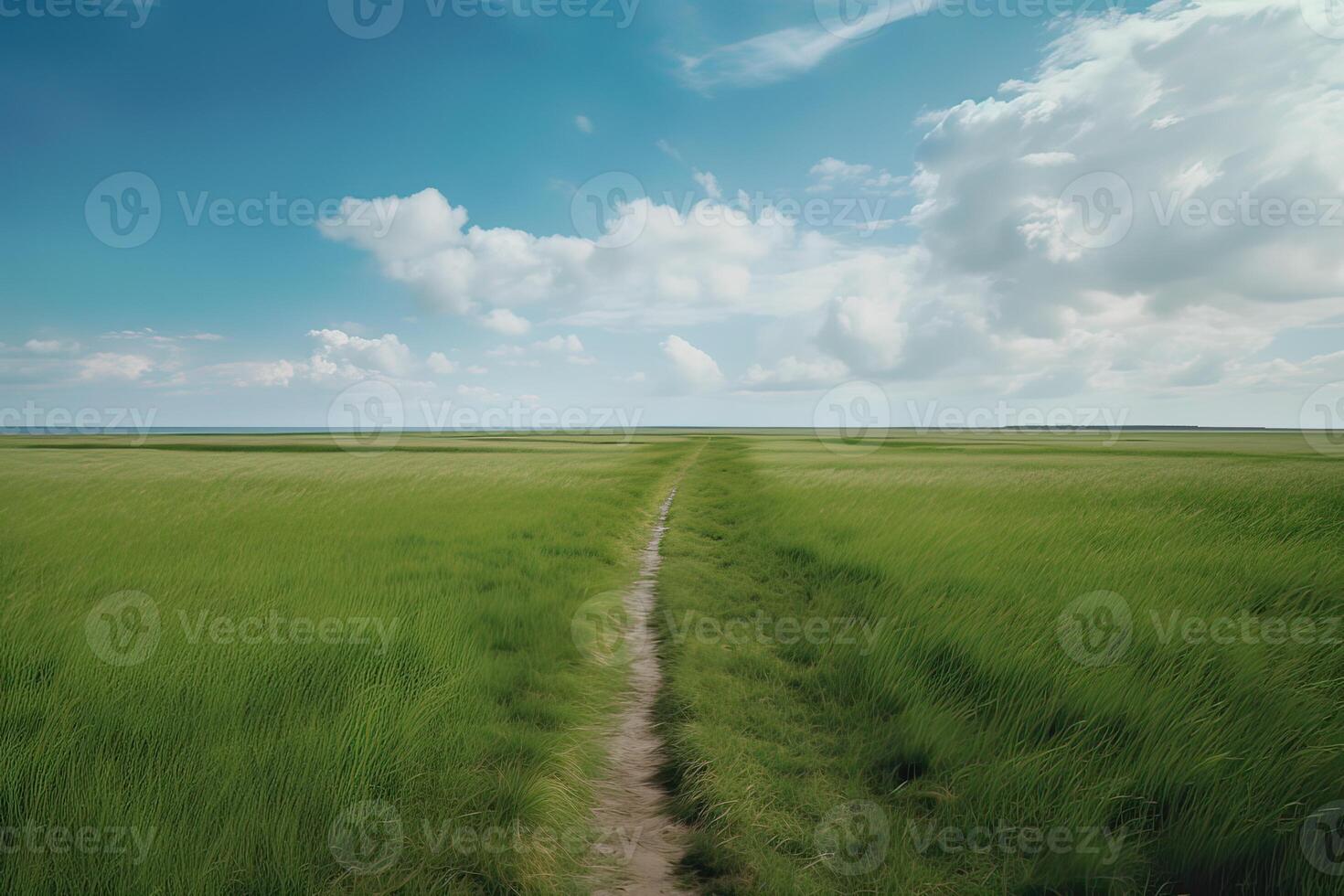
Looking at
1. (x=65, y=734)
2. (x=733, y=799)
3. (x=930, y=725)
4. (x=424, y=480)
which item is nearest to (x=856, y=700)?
(x=930, y=725)

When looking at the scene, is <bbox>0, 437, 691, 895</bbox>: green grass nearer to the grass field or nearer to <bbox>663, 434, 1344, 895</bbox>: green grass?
the grass field

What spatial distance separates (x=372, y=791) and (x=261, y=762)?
0.78m

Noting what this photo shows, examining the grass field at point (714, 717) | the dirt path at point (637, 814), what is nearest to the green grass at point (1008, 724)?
the grass field at point (714, 717)

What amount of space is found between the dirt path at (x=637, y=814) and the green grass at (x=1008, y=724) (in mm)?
210

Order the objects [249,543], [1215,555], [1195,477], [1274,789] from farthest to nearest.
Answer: [1195,477], [249,543], [1215,555], [1274,789]

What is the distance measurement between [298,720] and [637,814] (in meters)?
2.74

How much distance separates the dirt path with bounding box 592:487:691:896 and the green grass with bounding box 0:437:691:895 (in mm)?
195

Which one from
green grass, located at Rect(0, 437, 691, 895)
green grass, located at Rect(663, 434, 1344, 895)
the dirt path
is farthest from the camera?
the dirt path

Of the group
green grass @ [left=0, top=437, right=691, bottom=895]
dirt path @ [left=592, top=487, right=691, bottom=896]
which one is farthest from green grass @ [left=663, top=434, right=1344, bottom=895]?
green grass @ [left=0, top=437, right=691, bottom=895]

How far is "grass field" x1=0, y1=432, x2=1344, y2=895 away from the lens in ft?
10.7

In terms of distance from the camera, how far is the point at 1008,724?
15.2ft

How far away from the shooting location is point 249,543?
1045cm

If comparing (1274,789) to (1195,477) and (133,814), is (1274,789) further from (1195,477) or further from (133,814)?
(1195,477)

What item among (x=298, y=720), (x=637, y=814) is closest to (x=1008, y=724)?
(x=637, y=814)
